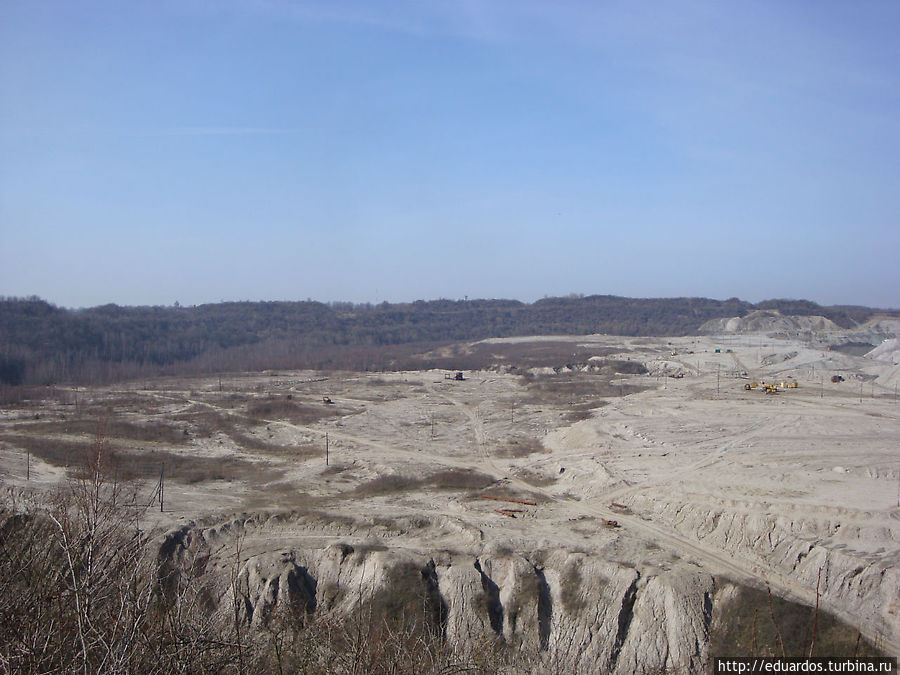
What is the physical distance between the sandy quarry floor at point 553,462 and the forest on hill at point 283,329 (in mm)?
17901

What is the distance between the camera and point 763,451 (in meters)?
36.9

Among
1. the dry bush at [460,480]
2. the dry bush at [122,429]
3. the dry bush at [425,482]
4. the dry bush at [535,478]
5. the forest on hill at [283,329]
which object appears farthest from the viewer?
the forest on hill at [283,329]

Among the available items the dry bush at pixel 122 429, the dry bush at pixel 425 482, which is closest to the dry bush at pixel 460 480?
the dry bush at pixel 425 482

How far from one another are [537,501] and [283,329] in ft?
360

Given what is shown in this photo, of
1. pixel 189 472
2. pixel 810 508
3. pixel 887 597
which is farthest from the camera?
pixel 189 472

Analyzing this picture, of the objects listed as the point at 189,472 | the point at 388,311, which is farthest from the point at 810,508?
the point at 388,311

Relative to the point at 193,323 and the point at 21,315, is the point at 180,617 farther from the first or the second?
the point at 193,323

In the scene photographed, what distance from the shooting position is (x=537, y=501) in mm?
31078

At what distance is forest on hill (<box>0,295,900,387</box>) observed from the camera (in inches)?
3319

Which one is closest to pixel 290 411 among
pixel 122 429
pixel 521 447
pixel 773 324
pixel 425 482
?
pixel 122 429

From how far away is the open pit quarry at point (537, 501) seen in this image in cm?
2100

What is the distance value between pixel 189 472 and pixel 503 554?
20259mm

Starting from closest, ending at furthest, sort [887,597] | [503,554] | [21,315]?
A: [887,597]
[503,554]
[21,315]

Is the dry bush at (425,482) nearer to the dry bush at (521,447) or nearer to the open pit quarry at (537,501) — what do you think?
the open pit quarry at (537,501)
